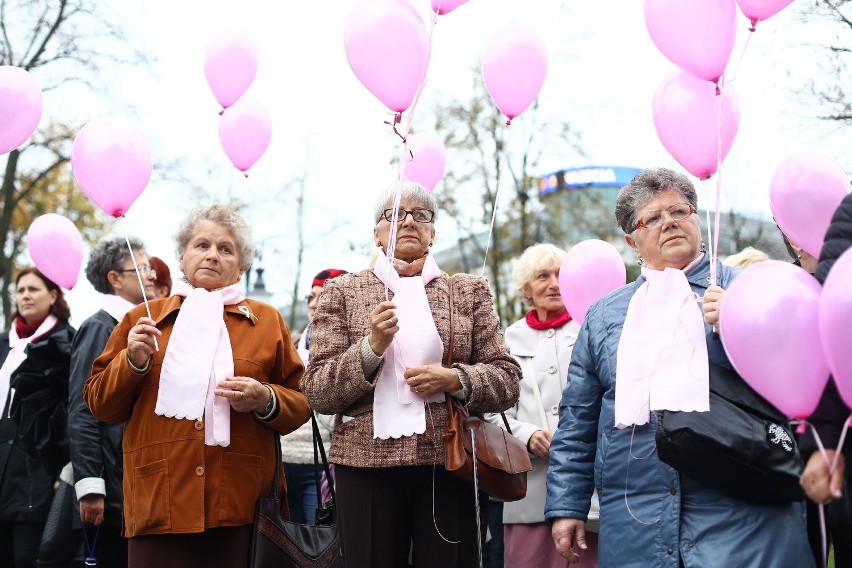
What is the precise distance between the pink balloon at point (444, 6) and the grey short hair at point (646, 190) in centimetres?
113

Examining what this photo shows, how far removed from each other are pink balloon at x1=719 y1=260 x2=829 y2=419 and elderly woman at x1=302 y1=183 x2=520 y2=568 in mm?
1437

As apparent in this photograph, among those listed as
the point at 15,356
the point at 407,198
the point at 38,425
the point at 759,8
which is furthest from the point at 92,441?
the point at 759,8

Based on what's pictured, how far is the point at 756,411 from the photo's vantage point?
2.95m

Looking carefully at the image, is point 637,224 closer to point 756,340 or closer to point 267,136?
point 756,340

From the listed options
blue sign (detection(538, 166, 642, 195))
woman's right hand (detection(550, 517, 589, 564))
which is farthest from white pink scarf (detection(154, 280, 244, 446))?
blue sign (detection(538, 166, 642, 195))

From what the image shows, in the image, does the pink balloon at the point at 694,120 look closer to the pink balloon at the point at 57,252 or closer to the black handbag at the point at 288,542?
the black handbag at the point at 288,542

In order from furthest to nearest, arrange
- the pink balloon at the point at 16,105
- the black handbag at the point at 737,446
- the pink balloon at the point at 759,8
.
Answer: the pink balloon at the point at 16,105, the pink balloon at the point at 759,8, the black handbag at the point at 737,446

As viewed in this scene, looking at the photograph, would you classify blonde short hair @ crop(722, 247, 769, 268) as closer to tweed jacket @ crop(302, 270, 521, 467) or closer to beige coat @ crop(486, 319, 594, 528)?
beige coat @ crop(486, 319, 594, 528)

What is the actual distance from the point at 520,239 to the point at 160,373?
1689cm

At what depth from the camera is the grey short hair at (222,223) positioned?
164 inches

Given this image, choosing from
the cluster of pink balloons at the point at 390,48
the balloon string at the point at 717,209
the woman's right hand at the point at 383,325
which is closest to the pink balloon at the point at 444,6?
the cluster of pink balloons at the point at 390,48

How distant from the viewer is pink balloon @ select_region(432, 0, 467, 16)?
4.02 metres

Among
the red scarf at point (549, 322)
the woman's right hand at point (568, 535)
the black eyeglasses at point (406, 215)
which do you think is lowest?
the woman's right hand at point (568, 535)

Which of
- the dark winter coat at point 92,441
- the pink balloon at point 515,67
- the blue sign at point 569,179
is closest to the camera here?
the dark winter coat at point 92,441
